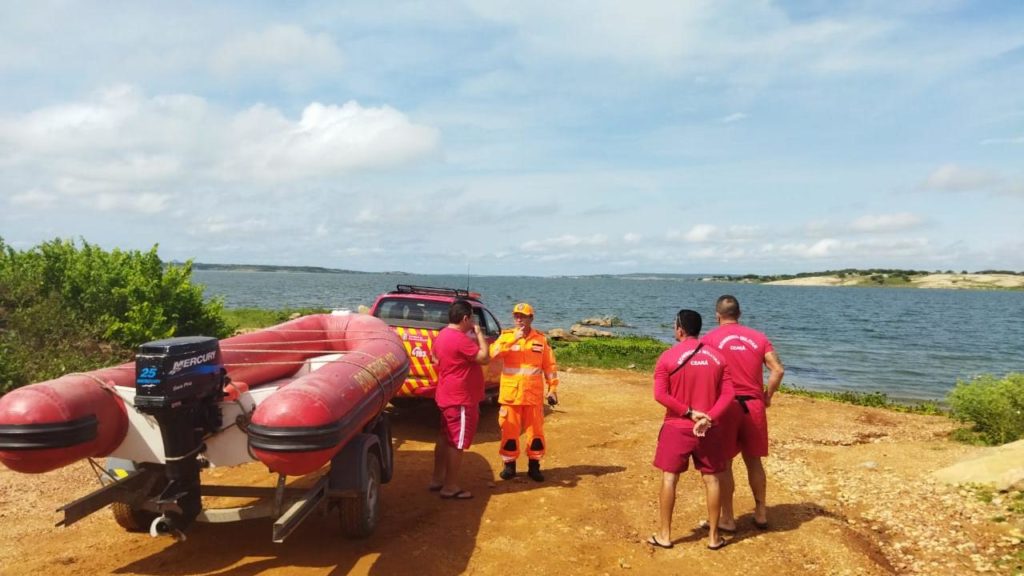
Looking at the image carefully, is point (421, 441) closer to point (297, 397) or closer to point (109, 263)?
point (297, 397)

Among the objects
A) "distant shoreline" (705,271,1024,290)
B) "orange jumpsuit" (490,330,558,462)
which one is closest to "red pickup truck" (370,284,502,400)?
"orange jumpsuit" (490,330,558,462)

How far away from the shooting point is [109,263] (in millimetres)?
12914

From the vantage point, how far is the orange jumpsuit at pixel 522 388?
265 inches

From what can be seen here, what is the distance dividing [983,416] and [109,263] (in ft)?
52.5

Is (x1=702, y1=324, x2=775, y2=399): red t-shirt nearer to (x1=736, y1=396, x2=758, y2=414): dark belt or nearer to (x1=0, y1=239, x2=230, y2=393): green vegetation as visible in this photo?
(x1=736, y1=396, x2=758, y2=414): dark belt

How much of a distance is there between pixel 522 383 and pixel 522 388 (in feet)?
0.17

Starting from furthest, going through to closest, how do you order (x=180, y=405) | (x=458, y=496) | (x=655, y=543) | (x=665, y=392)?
(x=458, y=496), (x=655, y=543), (x=665, y=392), (x=180, y=405)

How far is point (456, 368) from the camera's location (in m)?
6.16

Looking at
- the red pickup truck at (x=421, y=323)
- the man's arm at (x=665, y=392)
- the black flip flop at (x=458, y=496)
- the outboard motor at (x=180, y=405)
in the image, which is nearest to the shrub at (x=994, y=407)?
the man's arm at (x=665, y=392)

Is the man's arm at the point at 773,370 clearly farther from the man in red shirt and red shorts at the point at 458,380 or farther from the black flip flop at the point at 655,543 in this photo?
the man in red shirt and red shorts at the point at 458,380

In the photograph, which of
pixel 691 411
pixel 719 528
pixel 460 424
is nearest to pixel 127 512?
pixel 460 424

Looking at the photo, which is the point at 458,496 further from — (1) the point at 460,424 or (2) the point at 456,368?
(2) the point at 456,368

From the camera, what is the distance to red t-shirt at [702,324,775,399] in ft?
17.8

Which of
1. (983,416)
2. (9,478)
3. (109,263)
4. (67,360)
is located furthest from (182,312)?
(983,416)
